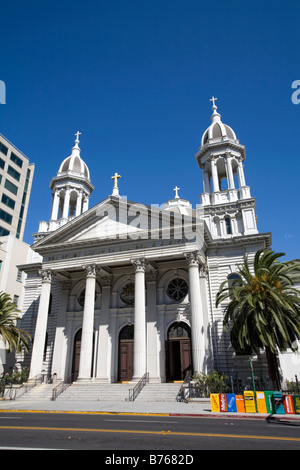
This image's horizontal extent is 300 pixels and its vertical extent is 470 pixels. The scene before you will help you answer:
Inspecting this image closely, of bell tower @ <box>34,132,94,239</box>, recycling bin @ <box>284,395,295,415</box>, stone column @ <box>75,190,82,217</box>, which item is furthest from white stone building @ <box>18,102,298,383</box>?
stone column @ <box>75,190,82,217</box>

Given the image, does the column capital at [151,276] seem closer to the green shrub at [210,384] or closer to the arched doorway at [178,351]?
the arched doorway at [178,351]

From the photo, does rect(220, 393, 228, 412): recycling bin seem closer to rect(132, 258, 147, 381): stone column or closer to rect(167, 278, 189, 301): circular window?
rect(132, 258, 147, 381): stone column

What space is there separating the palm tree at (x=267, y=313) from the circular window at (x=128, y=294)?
11063mm

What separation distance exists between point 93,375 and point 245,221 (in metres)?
20.2

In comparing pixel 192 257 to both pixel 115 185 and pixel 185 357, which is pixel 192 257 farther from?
pixel 115 185

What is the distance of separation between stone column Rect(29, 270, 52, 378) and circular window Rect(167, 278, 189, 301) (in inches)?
438

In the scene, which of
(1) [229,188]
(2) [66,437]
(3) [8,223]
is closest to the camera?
(2) [66,437]

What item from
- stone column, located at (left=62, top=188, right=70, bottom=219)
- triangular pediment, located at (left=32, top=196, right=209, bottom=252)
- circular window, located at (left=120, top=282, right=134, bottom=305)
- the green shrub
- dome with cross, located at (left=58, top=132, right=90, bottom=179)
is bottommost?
the green shrub

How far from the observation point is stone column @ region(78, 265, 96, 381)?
25972mm

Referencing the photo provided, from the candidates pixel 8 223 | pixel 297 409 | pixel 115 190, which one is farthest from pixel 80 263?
pixel 8 223

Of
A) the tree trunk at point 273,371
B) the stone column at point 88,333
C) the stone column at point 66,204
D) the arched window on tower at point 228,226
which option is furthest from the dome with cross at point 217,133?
the tree trunk at point 273,371

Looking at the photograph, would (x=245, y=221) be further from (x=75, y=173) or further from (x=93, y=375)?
(x=75, y=173)

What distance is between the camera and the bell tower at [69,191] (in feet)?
132
